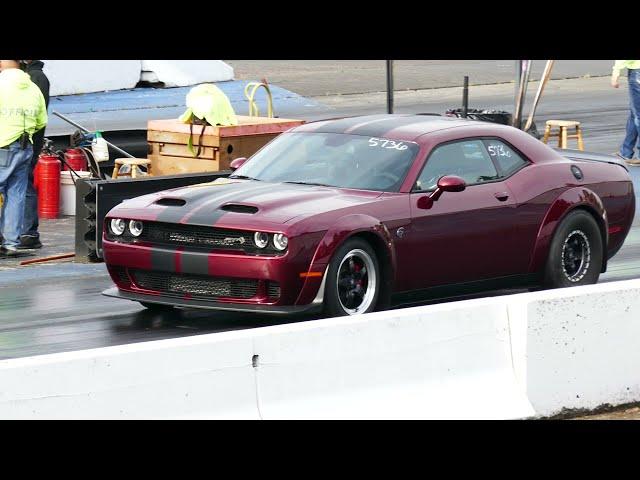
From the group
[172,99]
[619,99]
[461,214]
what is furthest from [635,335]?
[619,99]

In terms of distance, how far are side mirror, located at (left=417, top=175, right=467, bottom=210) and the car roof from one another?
57 cm

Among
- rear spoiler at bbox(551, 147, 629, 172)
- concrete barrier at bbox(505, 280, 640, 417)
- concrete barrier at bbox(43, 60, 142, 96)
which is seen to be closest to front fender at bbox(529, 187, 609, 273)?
rear spoiler at bbox(551, 147, 629, 172)

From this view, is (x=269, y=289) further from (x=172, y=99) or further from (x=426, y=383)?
(x=172, y=99)

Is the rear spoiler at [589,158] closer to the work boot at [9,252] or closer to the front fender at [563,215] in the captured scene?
the front fender at [563,215]

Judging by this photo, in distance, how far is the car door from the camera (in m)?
10.8

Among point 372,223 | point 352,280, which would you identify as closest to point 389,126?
point 372,223

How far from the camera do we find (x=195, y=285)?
33.8 ft

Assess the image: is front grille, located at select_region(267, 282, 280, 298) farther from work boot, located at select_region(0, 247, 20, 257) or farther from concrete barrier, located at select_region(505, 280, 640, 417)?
work boot, located at select_region(0, 247, 20, 257)

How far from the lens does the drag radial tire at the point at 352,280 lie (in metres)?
10.2

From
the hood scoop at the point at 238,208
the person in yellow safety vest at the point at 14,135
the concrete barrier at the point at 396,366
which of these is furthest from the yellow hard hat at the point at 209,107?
the concrete barrier at the point at 396,366

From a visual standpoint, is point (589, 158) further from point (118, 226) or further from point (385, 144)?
point (118, 226)

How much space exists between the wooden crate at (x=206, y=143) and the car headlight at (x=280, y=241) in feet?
18.4

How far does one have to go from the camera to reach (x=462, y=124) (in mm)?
11805

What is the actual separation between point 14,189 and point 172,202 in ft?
12.7
